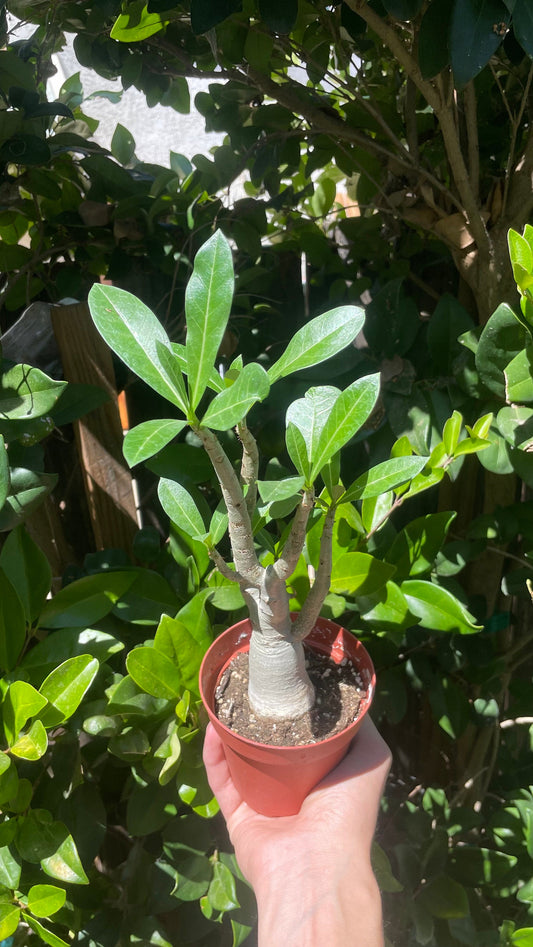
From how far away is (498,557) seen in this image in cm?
107

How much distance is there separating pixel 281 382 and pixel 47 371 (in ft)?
0.99

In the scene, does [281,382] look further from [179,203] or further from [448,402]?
[179,203]

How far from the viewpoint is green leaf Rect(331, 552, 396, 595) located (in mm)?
717

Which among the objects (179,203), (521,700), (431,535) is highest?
(179,203)

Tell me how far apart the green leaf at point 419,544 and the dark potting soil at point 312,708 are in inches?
5.0

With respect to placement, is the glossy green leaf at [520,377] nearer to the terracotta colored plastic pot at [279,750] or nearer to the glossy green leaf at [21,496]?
the terracotta colored plastic pot at [279,750]

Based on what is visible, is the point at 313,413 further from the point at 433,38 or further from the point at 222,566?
the point at 433,38

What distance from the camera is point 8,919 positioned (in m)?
0.68

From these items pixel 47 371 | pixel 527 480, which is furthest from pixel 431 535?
pixel 47 371

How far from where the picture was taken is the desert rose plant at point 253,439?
0.45 metres

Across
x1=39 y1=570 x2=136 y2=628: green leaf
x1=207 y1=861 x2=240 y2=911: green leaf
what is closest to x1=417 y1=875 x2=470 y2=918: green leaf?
x1=207 y1=861 x2=240 y2=911: green leaf

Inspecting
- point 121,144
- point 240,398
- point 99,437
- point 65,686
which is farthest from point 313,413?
point 121,144

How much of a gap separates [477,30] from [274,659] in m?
0.60

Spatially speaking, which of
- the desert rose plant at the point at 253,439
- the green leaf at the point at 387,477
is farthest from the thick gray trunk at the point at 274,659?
the green leaf at the point at 387,477
